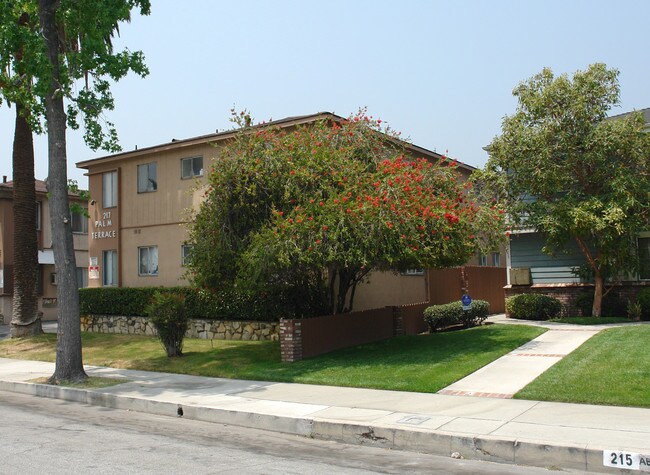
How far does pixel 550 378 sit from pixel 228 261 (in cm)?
733

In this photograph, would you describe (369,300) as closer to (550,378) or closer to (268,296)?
(268,296)

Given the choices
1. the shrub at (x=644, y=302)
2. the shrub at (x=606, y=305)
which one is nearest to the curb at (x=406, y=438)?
the shrub at (x=644, y=302)

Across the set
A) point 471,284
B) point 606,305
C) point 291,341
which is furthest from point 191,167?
point 606,305

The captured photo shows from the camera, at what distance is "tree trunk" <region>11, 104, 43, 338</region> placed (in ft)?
71.5

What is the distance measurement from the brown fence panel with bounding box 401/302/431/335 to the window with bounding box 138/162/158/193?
1043 centimetres

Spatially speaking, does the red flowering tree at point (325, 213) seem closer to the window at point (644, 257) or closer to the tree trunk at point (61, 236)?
the tree trunk at point (61, 236)

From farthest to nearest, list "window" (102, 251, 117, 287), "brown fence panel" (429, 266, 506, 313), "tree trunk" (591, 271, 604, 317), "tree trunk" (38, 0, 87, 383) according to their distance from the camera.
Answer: "window" (102, 251, 117, 287) → "brown fence panel" (429, 266, 506, 313) → "tree trunk" (591, 271, 604, 317) → "tree trunk" (38, 0, 87, 383)

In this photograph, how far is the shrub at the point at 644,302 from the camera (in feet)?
64.0

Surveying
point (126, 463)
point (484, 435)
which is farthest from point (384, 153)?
point (126, 463)

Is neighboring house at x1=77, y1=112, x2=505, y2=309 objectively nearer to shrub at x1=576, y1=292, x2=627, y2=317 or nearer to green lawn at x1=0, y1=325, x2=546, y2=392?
green lawn at x1=0, y1=325, x2=546, y2=392

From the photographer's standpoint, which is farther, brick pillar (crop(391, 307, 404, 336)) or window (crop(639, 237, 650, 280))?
window (crop(639, 237, 650, 280))

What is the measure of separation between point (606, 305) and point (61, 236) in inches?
618

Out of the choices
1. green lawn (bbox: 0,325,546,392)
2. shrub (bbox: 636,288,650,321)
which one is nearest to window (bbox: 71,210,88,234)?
green lawn (bbox: 0,325,546,392)

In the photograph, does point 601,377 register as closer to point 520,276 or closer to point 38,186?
point 520,276
